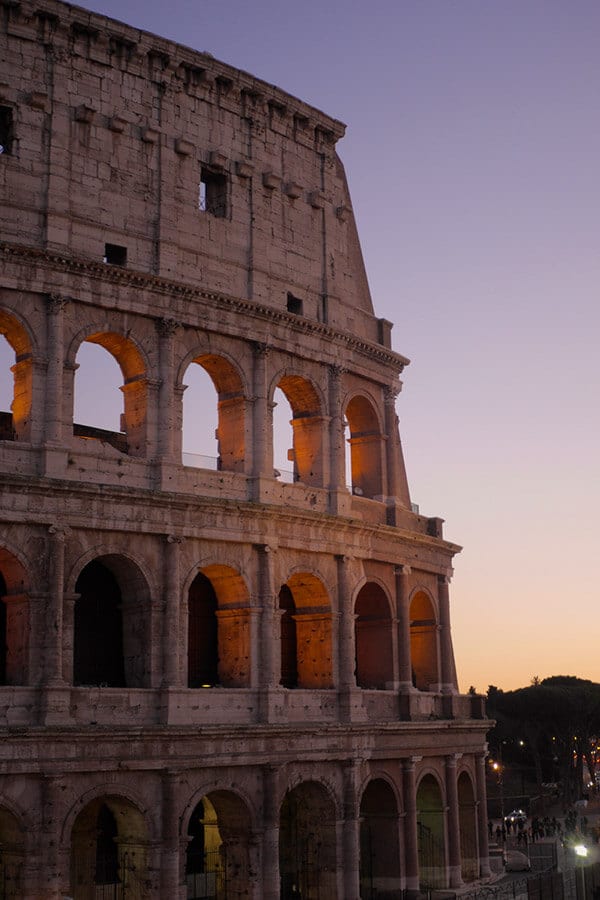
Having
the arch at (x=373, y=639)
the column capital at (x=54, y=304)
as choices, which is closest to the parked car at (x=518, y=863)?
the arch at (x=373, y=639)

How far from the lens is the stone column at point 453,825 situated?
105 feet

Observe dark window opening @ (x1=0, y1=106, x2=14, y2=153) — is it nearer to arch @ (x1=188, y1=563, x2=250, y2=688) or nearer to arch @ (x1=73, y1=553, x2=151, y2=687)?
arch @ (x1=73, y1=553, x2=151, y2=687)

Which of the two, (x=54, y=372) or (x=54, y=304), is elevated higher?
(x=54, y=304)

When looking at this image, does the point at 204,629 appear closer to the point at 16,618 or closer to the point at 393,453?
the point at 16,618

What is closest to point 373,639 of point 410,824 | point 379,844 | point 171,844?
point 410,824

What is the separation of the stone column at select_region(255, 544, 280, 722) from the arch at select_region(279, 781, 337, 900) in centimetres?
246

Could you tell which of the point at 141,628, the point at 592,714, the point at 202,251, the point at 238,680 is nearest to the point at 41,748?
the point at 141,628

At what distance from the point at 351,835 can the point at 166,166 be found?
16231 mm

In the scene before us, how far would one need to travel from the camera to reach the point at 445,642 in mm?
34250

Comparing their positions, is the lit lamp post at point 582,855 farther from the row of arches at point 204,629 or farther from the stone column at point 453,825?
the row of arches at point 204,629

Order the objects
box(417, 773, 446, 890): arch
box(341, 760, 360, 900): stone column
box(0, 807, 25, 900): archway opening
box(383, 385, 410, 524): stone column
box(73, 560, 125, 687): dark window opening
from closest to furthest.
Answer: box(0, 807, 25, 900): archway opening, box(73, 560, 125, 687): dark window opening, box(341, 760, 360, 900): stone column, box(417, 773, 446, 890): arch, box(383, 385, 410, 524): stone column

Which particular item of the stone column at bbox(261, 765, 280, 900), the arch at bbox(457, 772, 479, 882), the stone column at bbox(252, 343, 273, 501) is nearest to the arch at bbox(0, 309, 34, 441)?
the stone column at bbox(252, 343, 273, 501)

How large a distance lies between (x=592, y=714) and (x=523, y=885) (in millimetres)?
40465

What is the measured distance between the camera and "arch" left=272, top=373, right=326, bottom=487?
3059cm
